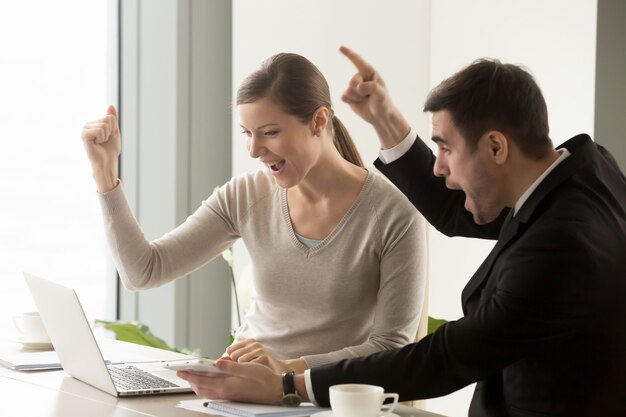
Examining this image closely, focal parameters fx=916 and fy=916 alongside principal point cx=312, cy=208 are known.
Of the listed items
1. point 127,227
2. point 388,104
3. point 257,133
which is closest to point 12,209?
point 127,227

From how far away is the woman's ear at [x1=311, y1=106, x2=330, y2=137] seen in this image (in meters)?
2.27

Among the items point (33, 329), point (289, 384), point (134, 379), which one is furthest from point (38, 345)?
point (289, 384)

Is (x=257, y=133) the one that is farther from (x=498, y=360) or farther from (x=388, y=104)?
(x=498, y=360)

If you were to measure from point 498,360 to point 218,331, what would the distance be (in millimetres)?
2528

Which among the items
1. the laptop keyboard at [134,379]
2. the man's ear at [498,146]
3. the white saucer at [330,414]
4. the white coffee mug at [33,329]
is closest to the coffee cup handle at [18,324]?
the white coffee mug at [33,329]

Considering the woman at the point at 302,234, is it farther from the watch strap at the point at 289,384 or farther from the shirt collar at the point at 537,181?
the shirt collar at the point at 537,181

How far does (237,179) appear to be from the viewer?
247 centimetres

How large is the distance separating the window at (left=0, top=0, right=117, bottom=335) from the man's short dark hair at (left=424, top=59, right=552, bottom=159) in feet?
7.61

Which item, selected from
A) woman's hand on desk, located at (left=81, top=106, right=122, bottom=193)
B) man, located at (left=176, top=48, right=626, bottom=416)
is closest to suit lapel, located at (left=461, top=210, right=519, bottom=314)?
man, located at (left=176, top=48, right=626, bottom=416)

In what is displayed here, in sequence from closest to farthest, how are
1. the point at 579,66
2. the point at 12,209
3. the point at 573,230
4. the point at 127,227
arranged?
the point at 573,230 → the point at 127,227 → the point at 579,66 → the point at 12,209

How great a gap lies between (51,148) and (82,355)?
2017 millimetres

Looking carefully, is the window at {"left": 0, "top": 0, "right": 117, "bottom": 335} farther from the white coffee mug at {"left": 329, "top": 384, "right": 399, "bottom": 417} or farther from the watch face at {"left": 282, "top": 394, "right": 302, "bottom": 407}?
the white coffee mug at {"left": 329, "top": 384, "right": 399, "bottom": 417}

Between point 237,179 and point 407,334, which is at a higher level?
point 237,179

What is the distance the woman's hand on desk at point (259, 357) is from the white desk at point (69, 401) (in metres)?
0.13
